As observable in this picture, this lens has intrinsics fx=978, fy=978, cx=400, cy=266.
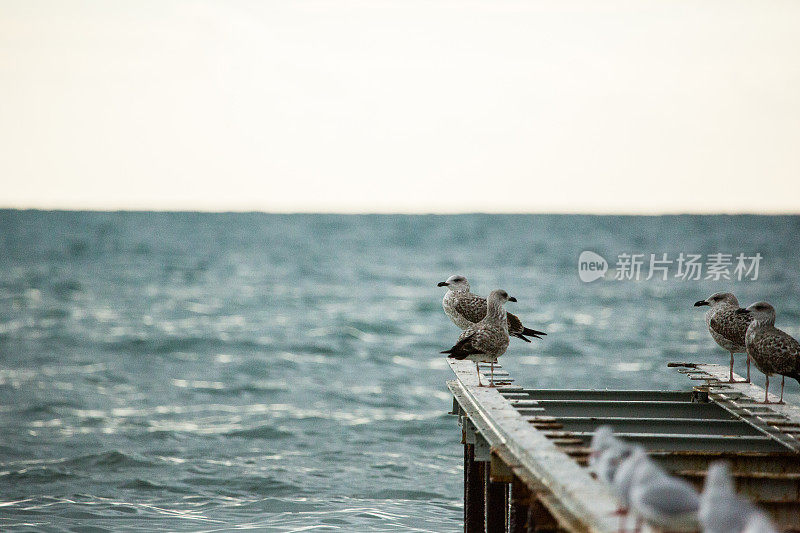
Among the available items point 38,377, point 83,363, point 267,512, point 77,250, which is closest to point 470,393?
point 267,512

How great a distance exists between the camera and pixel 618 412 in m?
9.80

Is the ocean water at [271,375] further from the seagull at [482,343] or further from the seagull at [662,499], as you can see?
the seagull at [662,499]

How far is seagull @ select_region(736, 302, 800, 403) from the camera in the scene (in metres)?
8.30

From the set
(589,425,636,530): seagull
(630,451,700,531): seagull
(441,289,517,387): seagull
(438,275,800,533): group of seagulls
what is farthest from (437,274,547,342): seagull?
(630,451,700,531): seagull

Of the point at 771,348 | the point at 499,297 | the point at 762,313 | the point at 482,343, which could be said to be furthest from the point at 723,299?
the point at 482,343

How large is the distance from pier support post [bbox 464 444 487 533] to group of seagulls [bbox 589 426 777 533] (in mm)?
5463

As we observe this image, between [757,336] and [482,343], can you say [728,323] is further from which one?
[482,343]

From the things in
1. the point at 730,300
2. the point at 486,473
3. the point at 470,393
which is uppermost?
the point at 730,300

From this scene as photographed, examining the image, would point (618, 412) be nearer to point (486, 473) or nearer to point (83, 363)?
point (486, 473)

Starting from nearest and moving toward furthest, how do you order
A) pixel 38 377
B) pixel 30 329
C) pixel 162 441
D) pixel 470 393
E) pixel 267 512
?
1. pixel 470 393
2. pixel 267 512
3. pixel 162 441
4. pixel 38 377
5. pixel 30 329

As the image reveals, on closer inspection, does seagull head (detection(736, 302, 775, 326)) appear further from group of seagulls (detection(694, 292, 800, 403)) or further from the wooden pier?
the wooden pier

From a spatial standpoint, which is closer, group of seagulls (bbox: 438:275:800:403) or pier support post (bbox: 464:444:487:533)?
group of seagulls (bbox: 438:275:800:403)

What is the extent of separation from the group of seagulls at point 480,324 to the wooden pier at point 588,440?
0.35 metres

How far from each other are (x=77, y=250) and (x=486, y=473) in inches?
3167
